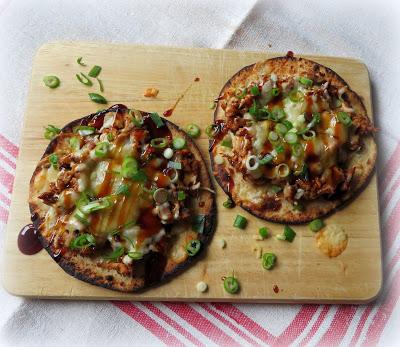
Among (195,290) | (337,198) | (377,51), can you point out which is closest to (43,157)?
(195,290)

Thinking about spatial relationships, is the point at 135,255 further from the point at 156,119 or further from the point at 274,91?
→ the point at 274,91

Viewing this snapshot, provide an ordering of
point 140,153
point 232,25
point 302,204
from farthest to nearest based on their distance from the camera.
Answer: point 232,25
point 302,204
point 140,153

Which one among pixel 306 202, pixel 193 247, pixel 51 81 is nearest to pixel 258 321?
pixel 193 247

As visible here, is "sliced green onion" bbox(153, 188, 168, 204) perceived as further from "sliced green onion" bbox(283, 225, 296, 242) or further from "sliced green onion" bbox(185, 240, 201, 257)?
"sliced green onion" bbox(283, 225, 296, 242)

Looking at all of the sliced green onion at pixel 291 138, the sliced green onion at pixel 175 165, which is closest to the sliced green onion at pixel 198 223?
the sliced green onion at pixel 175 165

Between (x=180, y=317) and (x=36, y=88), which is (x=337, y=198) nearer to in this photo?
(x=180, y=317)

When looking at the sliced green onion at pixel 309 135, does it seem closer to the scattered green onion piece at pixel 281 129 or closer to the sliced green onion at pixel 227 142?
the scattered green onion piece at pixel 281 129
